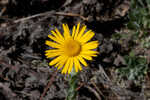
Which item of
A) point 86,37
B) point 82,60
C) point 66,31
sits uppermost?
point 66,31

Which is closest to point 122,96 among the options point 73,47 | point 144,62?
point 144,62

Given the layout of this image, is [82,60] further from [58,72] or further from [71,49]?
[58,72]

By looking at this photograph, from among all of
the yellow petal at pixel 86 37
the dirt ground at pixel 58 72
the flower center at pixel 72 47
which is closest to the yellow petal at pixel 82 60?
the flower center at pixel 72 47

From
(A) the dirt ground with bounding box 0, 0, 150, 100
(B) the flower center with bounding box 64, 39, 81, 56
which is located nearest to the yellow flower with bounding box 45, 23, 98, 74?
(B) the flower center with bounding box 64, 39, 81, 56

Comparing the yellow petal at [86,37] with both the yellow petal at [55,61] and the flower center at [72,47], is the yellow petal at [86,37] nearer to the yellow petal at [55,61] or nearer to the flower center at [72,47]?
the flower center at [72,47]

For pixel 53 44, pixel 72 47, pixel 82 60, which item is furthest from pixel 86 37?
pixel 53 44

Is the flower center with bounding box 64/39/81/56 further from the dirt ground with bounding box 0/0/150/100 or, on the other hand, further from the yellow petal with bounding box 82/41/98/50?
the dirt ground with bounding box 0/0/150/100

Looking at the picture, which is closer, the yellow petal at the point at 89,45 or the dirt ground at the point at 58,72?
the yellow petal at the point at 89,45
